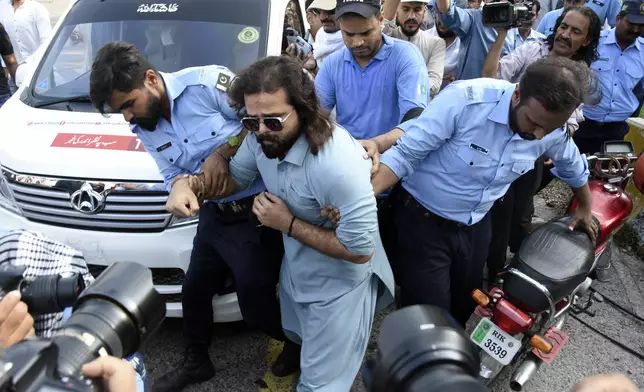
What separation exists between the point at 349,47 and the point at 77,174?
158cm

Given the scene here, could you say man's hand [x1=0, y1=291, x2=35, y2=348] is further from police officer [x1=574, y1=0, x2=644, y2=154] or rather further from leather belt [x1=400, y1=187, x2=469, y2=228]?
police officer [x1=574, y1=0, x2=644, y2=154]

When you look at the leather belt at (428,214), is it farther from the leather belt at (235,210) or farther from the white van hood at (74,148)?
the white van hood at (74,148)

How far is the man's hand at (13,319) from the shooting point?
48.0 inches

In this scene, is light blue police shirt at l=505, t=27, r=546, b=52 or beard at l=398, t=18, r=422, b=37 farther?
light blue police shirt at l=505, t=27, r=546, b=52

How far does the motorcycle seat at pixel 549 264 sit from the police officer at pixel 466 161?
0.82ft

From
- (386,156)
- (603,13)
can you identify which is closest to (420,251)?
(386,156)

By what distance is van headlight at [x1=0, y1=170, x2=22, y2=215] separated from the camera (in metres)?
2.95

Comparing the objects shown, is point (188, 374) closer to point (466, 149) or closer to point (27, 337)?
point (27, 337)

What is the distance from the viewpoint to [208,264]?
8.46 ft

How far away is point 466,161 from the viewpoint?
7.64 ft

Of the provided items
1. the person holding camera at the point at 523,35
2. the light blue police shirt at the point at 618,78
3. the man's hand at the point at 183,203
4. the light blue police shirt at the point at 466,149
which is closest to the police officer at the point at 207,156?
the man's hand at the point at 183,203

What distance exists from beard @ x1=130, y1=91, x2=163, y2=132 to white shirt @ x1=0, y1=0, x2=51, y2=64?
4420 millimetres

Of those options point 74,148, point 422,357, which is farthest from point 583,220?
point 74,148

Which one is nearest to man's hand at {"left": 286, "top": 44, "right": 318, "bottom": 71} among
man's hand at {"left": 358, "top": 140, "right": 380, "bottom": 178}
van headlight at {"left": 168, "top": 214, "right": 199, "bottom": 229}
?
van headlight at {"left": 168, "top": 214, "right": 199, "bottom": 229}
